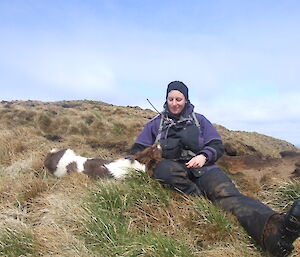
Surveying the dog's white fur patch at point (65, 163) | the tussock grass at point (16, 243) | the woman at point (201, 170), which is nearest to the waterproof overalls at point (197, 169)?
the woman at point (201, 170)

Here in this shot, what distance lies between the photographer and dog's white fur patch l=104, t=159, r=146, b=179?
502 cm

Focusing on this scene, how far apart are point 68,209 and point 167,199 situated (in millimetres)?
1117

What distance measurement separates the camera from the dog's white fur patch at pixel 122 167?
16.5 ft

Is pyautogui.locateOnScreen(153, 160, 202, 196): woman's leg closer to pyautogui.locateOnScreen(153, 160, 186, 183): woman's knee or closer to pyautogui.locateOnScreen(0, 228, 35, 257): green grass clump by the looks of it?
pyautogui.locateOnScreen(153, 160, 186, 183): woman's knee

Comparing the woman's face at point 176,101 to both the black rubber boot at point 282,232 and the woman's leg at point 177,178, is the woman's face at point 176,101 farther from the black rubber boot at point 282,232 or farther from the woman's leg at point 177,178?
the black rubber boot at point 282,232

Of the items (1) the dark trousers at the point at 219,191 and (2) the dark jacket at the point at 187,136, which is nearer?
(1) the dark trousers at the point at 219,191

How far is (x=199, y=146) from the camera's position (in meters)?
4.92

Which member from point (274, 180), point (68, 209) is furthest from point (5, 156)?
point (274, 180)

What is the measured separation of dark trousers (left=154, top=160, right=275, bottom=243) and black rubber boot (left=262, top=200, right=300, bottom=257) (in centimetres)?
9

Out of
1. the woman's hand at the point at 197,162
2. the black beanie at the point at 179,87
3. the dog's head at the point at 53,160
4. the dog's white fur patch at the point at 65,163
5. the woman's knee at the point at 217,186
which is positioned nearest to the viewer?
the woman's knee at the point at 217,186

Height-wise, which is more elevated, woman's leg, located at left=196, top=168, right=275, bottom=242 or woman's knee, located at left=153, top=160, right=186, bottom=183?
woman's knee, located at left=153, top=160, right=186, bottom=183

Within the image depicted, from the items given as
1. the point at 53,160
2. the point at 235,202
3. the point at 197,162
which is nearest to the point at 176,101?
the point at 197,162

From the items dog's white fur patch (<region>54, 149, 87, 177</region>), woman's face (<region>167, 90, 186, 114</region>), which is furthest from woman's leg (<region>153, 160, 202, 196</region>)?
dog's white fur patch (<region>54, 149, 87, 177</region>)

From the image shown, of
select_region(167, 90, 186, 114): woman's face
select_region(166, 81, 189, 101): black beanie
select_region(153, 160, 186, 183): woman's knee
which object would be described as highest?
select_region(166, 81, 189, 101): black beanie
